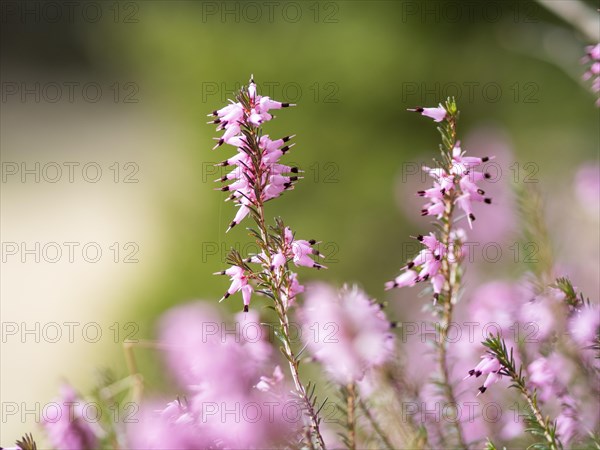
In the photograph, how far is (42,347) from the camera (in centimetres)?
923

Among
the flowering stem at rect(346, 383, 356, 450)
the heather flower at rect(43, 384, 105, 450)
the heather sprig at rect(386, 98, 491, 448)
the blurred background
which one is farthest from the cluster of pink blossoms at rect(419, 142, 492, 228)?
the blurred background

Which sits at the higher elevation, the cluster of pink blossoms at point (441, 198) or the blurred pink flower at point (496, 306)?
the cluster of pink blossoms at point (441, 198)

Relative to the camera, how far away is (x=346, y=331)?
984 millimetres

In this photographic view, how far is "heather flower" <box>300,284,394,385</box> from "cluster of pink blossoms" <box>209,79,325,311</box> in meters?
0.06

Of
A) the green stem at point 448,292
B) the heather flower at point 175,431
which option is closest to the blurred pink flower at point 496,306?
the green stem at point 448,292

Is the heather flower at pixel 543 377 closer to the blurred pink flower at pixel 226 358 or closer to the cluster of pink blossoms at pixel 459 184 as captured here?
the cluster of pink blossoms at pixel 459 184

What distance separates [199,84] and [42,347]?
12.7 feet

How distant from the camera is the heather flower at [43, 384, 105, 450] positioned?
1293 millimetres

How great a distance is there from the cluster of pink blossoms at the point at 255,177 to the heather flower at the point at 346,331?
57 millimetres

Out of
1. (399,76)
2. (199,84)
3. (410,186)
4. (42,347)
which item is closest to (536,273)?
(410,186)

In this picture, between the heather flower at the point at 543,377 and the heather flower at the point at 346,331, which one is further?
the heather flower at the point at 543,377

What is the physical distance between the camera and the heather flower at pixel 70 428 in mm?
1293

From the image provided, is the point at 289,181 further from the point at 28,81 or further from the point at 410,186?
the point at 28,81

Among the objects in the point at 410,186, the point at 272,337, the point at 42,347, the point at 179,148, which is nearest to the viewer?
the point at 272,337
